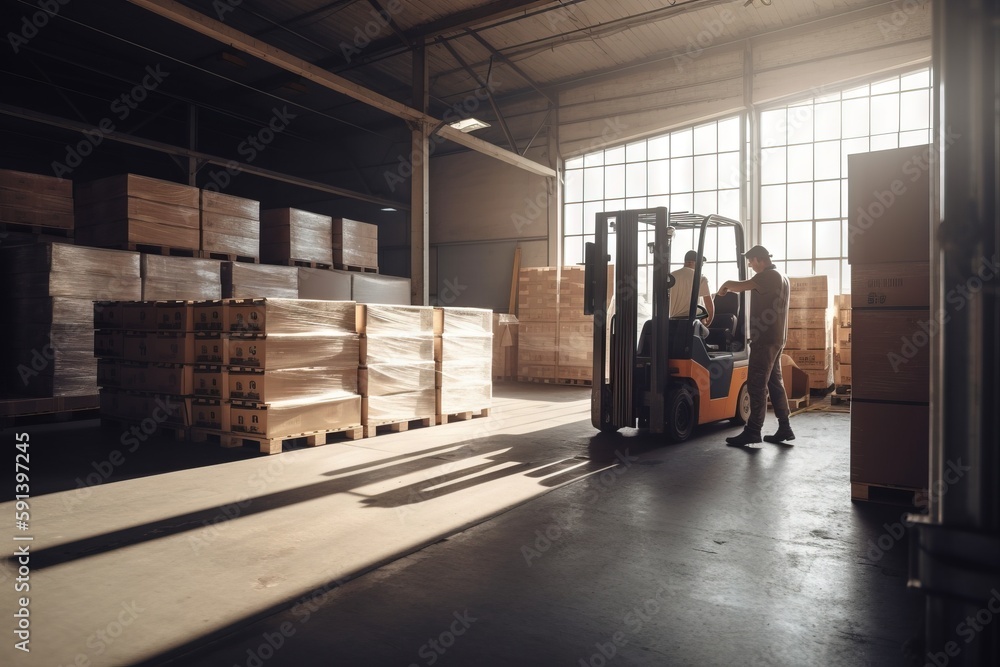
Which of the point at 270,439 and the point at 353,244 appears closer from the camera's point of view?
the point at 270,439

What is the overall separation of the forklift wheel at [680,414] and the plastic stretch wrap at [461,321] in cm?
253

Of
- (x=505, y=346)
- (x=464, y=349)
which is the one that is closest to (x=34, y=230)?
(x=464, y=349)

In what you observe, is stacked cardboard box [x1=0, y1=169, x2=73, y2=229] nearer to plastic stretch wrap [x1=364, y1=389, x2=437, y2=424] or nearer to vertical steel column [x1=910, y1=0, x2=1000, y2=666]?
plastic stretch wrap [x1=364, y1=389, x2=437, y2=424]

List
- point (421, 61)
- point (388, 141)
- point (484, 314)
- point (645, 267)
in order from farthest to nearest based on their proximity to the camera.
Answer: point (388, 141), point (645, 267), point (421, 61), point (484, 314)

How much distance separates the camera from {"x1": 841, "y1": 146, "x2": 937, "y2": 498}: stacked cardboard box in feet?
13.2

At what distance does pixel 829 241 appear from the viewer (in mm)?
12328

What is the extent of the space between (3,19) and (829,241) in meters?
15.3

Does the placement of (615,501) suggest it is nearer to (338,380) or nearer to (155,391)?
(338,380)

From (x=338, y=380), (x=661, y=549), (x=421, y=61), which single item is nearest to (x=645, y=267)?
(x=421, y=61)
